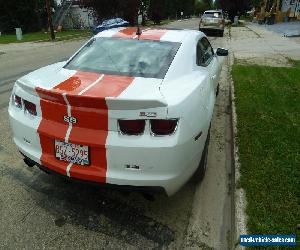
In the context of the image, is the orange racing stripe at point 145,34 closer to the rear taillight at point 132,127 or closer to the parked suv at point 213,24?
the rear taillight at point 132,127

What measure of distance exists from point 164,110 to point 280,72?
7.52 metres

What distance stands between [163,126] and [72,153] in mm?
799

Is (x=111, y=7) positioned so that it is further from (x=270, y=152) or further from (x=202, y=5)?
(x=202, y=5)

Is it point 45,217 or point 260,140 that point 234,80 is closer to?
point 260,140

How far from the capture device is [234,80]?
28.1 ft

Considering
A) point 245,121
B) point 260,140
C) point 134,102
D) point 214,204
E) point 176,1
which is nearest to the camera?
point 134,102

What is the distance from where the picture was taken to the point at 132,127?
2.93 metres

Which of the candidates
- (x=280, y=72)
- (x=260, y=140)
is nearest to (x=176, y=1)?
(x=280, y=72)

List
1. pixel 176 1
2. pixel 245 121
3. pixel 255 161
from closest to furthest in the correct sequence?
pixel 255 161, pixel 245 121, pixel 176 1

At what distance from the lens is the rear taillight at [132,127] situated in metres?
2.91

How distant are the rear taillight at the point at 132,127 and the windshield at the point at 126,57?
82cm

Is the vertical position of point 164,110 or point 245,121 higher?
point 164,110

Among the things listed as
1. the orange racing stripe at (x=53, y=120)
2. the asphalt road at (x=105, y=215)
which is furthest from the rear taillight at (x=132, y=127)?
the asphalt road at (x=105, y=215)

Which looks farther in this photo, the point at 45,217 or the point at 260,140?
the point at 260,140
